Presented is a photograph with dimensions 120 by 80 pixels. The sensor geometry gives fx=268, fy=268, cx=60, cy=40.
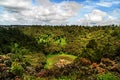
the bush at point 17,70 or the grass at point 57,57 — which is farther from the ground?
the bush at point 17,70

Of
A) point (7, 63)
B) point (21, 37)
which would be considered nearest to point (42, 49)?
point (21, 37)

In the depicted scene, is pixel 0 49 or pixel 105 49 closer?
pixel 105 49

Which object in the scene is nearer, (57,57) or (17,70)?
(17,70)

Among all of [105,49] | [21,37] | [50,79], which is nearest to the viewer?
[50,79]

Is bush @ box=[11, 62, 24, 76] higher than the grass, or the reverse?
bush @ box=[11, 62, 24, 76]

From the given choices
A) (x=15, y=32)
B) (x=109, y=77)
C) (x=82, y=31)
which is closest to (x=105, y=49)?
(x=109, y=77)

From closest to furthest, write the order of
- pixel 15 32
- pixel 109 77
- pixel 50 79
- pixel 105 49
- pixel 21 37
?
pixel 109 77, pixel 50 79, pixel 105 49, pixel 21 37, pixel 15 32

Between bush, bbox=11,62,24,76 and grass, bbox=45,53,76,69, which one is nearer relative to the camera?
bush, bbox=11,62,24,76

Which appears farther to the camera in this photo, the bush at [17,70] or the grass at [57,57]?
the grass at [57,57]

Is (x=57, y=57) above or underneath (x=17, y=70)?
underneath

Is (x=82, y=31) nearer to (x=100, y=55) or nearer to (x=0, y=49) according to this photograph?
(x=0, y=49)

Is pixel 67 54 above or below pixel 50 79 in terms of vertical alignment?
below
